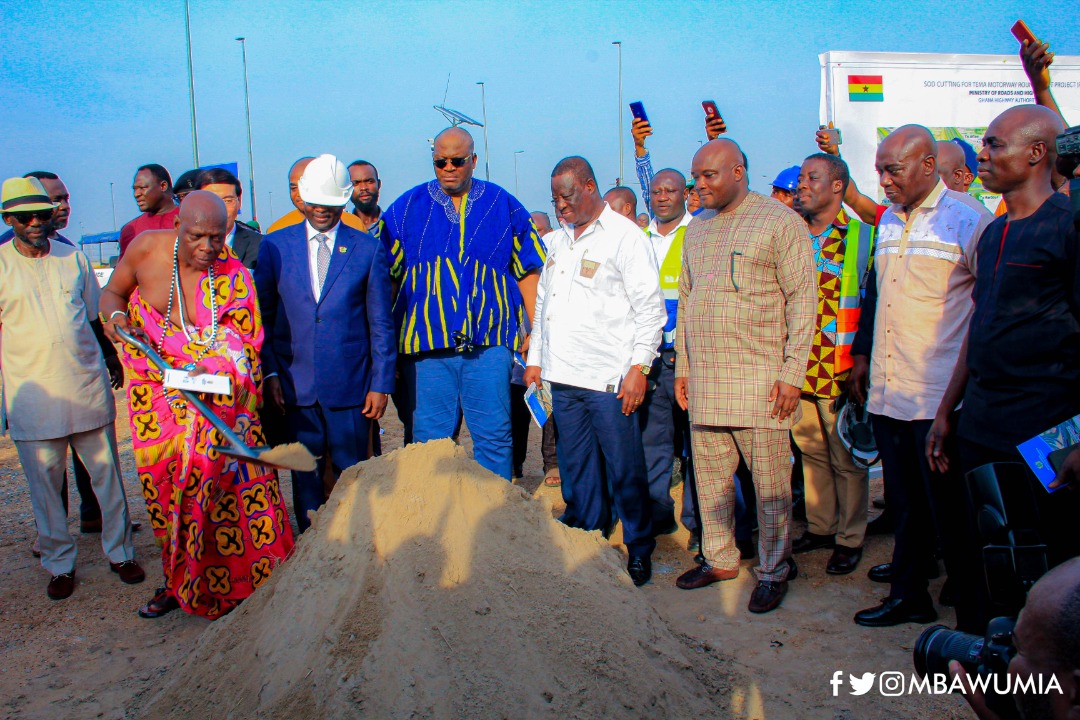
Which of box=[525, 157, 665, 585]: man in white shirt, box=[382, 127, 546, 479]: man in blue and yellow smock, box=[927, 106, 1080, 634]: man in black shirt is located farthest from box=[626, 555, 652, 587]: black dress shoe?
box=[927, 106, 1080, 634]: man in black shirt

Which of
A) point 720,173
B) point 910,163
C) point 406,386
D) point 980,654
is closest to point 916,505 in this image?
point 910,163

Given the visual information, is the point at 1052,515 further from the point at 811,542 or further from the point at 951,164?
the point at 951,164

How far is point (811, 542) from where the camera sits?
4.52 m

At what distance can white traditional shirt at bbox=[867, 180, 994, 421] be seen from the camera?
3.38 meters

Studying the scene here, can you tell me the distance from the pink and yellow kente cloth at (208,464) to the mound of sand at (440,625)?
776 millimetres

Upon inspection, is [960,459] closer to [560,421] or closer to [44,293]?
[560,421]

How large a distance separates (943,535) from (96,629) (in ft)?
13.2

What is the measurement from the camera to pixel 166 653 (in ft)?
12.0

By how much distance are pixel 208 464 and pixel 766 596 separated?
107 inches

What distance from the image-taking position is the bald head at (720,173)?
149 inches

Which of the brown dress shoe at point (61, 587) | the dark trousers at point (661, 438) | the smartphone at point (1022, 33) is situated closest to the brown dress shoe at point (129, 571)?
the brown dress shoe at point (61, 587)

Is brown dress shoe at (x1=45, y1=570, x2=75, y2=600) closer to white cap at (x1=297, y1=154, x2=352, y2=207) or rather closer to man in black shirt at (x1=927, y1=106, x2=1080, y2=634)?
white cap at (x1=297, y1=154, x2=352, y2=207)

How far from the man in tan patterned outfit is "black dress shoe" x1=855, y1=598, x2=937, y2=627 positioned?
1.35 ft

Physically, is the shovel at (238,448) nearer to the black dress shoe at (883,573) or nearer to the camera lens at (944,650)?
the camera lens at (944,650)
